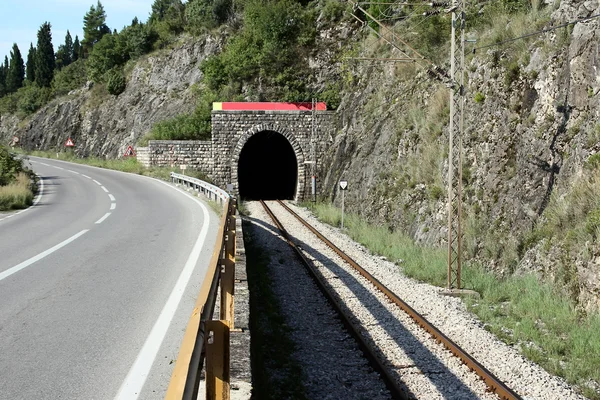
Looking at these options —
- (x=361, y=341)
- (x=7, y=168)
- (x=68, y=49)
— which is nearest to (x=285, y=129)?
(x=7, y=168)

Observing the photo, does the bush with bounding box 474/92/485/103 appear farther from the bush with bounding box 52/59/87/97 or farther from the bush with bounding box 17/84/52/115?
the bush with bounding box 17/84/52/115

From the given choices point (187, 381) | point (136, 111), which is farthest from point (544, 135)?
point (136, 111)

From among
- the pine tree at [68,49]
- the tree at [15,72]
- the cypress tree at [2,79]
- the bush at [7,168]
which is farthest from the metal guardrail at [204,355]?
the pine tree at [68,49]

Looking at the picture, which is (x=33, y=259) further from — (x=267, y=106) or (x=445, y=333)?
(x=267, y=106)

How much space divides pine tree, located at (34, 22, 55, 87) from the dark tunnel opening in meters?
50.0

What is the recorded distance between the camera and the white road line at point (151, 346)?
16.9 ft

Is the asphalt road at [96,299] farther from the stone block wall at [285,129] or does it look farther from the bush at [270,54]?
the bush at [270,54]

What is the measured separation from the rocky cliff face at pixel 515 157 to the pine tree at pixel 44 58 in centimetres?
7182

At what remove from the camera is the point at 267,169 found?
1799 inches

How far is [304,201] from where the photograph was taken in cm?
3412

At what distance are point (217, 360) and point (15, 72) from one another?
10376 cm

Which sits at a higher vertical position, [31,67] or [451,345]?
[31,67]

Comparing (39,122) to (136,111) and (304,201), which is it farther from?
(304,201)

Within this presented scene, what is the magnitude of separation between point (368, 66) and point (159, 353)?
28446 mm
